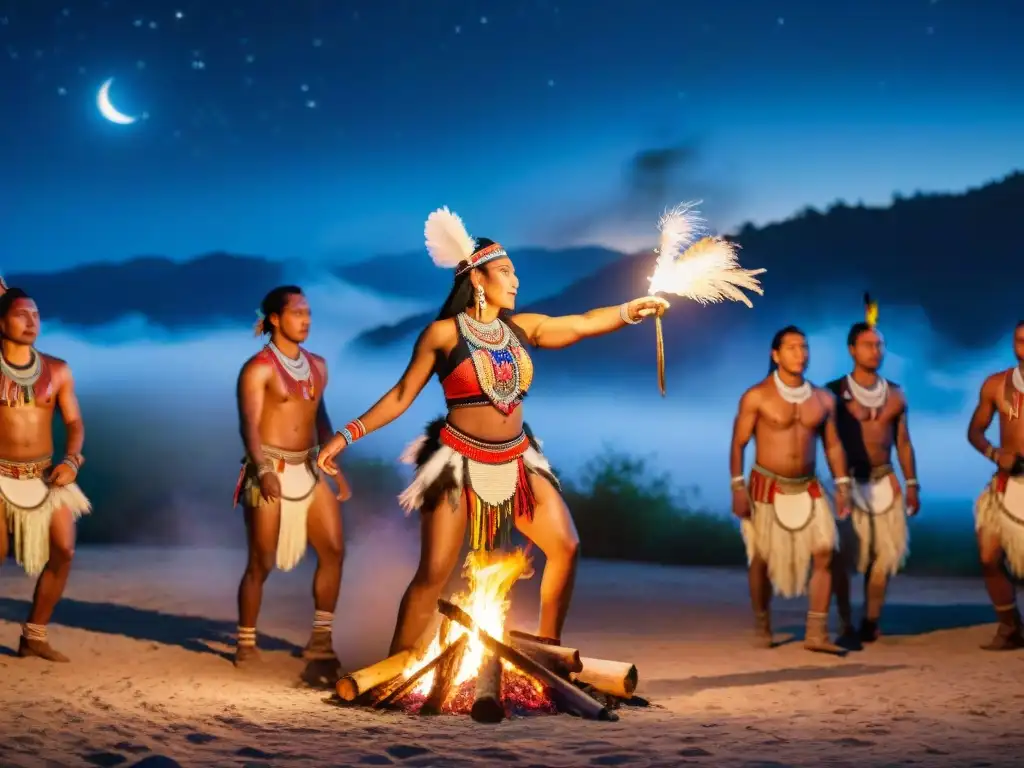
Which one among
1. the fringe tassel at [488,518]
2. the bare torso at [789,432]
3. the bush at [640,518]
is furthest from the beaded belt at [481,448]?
the bush at [640,518]

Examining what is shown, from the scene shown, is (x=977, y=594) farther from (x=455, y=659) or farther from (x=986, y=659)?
(x=455, y=659)

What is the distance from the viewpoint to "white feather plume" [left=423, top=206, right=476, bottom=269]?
17.3ft

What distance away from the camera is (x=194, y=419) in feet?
51.7

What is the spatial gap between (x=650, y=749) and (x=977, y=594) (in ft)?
24.5

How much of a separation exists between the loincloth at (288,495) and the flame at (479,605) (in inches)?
46.7

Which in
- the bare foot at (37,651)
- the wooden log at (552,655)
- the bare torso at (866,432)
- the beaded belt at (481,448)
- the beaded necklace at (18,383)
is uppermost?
the bare torso at (866,432)

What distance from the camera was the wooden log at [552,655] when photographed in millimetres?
4902

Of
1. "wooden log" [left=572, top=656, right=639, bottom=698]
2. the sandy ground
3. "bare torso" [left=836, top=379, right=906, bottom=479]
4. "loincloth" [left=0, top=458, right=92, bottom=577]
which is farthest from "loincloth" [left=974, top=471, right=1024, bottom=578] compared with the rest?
"loincloth" [left=0, top=458, right=92, bottom=577]

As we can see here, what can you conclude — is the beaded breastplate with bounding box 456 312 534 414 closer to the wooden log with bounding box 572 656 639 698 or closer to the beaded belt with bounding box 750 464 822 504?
the wooden log with bounding box 572 656 639 698

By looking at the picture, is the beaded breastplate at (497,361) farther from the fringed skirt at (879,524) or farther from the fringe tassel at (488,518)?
the fringed skirt at (879,524)

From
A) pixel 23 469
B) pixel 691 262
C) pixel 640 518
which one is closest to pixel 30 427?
pixel 23 469

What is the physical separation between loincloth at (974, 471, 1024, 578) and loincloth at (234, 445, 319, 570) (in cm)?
352

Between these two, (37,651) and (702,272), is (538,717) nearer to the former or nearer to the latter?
(702,272)

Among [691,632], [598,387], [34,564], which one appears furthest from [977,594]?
[34,564]
